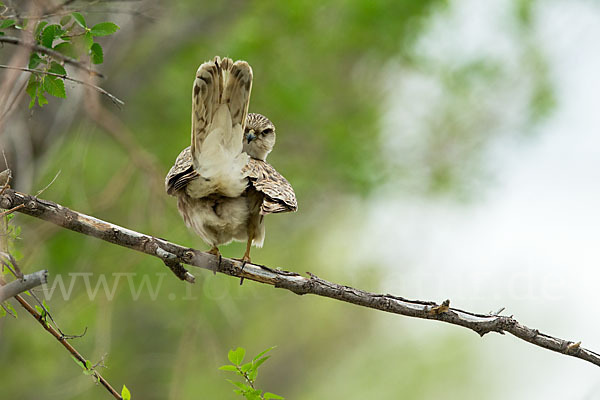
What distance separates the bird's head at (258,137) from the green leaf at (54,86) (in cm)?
227

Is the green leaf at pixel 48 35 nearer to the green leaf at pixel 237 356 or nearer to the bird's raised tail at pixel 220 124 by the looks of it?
the bird's raised tail at pixel 220 124

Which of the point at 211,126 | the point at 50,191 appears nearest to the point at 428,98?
the point at 50,191

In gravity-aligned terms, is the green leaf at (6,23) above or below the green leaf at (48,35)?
below

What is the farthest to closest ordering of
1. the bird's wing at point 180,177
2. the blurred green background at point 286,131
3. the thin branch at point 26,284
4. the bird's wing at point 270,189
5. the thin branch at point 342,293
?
1. the blurred green background at point 286,131
2. the bird's wing at point 180,177
3. the bird's wing at point 270,189
4. the thin branch at point 342,293
5. the thin branch at point 26,284

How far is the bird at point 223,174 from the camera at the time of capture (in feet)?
13.4

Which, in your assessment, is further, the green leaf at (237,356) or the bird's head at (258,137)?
the bird's head at (258,137)

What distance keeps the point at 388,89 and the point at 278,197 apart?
10223 millimetres

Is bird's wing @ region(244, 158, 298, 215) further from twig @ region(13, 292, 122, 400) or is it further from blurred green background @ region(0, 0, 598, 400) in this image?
blurred green background @ region(0, 0, 598, 400)

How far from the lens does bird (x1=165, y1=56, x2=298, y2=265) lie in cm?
409

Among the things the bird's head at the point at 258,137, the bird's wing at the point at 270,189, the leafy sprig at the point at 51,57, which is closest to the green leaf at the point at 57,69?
the leafy sprig at the point at 51,57

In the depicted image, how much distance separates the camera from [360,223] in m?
16.5

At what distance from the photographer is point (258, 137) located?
546 centimetres

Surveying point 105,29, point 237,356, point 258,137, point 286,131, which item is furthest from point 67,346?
point 286,131

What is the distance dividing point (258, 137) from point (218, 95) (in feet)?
4.47
